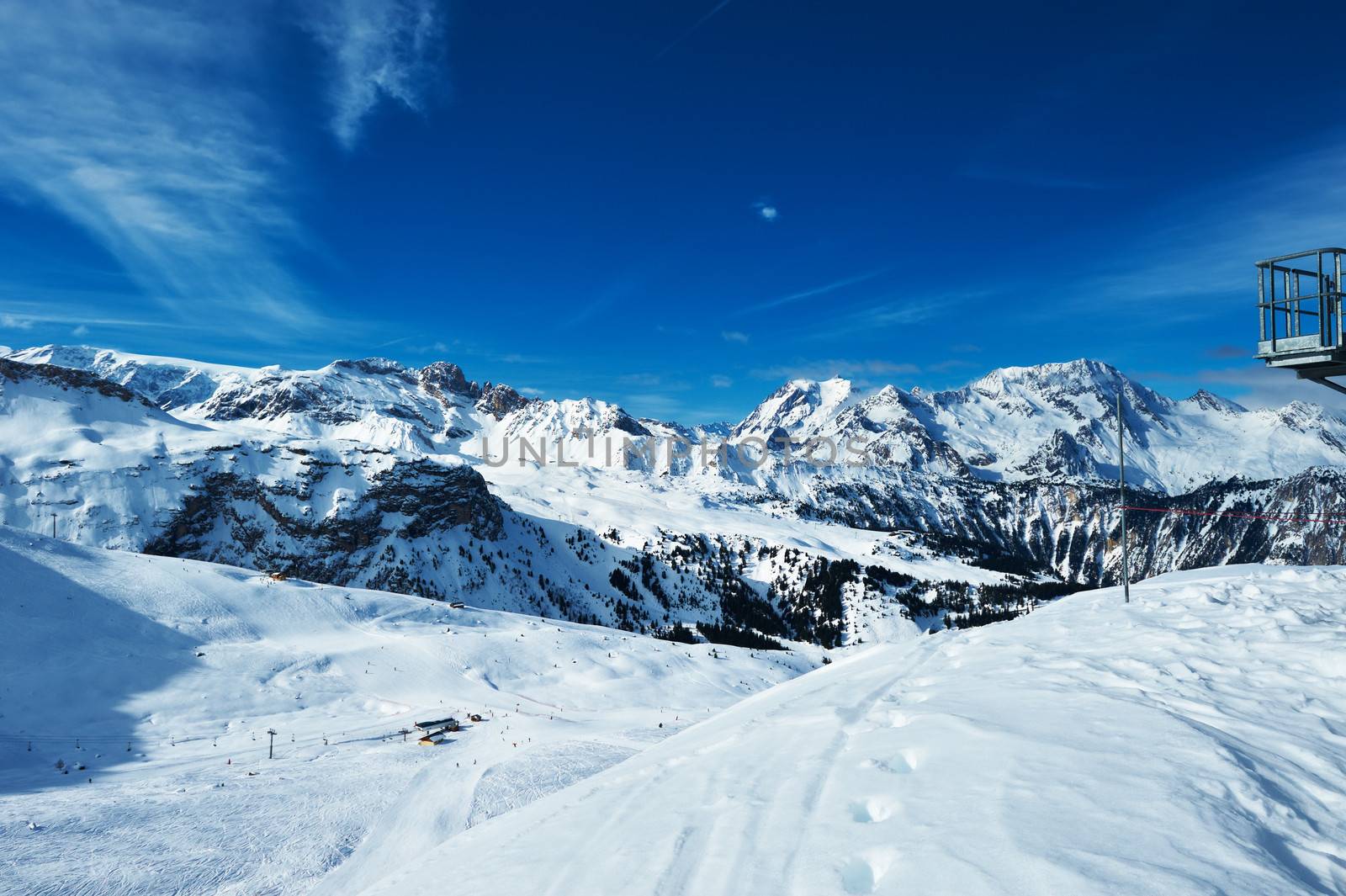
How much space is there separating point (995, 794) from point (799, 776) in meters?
2.27

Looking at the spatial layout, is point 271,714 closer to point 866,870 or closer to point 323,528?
point 866,870

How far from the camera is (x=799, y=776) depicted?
7.84 metres

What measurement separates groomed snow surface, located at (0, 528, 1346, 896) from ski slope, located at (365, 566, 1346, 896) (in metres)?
0.04

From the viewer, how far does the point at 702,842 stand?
6.70 m

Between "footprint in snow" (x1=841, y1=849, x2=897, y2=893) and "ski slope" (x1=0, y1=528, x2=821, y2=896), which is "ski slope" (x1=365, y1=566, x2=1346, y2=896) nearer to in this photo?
"footprint in snow" (x1=841, y1=849, x2=897, y2=893)

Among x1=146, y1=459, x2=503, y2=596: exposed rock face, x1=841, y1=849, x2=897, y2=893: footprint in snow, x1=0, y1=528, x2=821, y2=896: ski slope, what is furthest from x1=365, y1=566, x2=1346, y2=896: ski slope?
x1=146, y1=459, x2=503, y2=596: exposed rock face

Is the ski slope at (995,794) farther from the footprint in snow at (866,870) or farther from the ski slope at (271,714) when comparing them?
the ski slope at (271,714)

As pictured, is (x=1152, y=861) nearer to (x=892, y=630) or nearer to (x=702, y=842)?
(x=702, y=842)

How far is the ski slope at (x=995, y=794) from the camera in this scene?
17.4 ft

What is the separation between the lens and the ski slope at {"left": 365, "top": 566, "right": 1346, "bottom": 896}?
532cm

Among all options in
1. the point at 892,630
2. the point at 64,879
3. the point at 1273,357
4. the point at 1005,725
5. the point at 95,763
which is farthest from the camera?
the point at 892,630

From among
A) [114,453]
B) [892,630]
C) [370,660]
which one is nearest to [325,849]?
[370,660]

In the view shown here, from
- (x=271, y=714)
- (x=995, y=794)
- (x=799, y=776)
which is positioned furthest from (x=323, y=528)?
(x=995, y=794)

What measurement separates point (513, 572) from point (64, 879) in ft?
563
